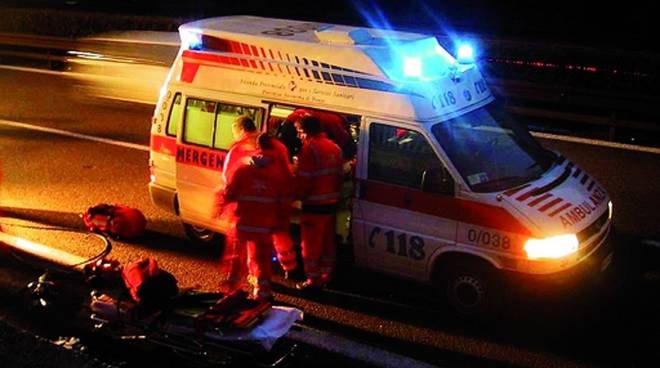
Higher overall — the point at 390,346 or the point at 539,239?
the point at 539,239

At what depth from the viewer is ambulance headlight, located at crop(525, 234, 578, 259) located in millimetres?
6156

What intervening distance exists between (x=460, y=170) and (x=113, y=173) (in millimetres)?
6261

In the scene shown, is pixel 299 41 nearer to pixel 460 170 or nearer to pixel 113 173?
pixel 460 170

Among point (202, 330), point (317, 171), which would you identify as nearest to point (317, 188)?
point (317, 171)

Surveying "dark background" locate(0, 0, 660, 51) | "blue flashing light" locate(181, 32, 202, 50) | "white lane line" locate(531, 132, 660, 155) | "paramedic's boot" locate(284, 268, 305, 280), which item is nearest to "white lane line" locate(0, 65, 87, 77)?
"dark background" locate(0, 0, 660, 51)

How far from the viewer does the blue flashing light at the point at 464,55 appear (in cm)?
747

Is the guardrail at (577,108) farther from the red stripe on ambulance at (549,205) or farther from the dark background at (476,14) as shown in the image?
the red stripe on ambulance at (549,205)

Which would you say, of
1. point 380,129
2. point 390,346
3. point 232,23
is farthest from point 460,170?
point 232,23

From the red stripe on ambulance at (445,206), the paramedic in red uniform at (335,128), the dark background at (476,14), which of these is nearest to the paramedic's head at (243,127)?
the paramedic in red uniform at (335,128)

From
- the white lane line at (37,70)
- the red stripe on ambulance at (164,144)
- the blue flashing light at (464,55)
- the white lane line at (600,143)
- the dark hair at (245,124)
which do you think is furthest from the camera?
the white lane line at (37,70)

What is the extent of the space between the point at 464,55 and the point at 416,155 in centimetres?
137

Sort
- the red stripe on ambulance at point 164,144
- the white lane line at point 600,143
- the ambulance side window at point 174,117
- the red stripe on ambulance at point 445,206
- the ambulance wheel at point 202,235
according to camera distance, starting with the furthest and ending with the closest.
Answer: the white lane line at point 600,143 < the ambulance wheel at point 202,235 < the red stripe on ambulance at point 164,144 < the ambulance side window at point 174,117 < the red stripe on ambulance at point 445,206

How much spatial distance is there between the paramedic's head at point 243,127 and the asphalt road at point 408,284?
152 cm

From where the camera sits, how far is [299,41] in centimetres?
725
